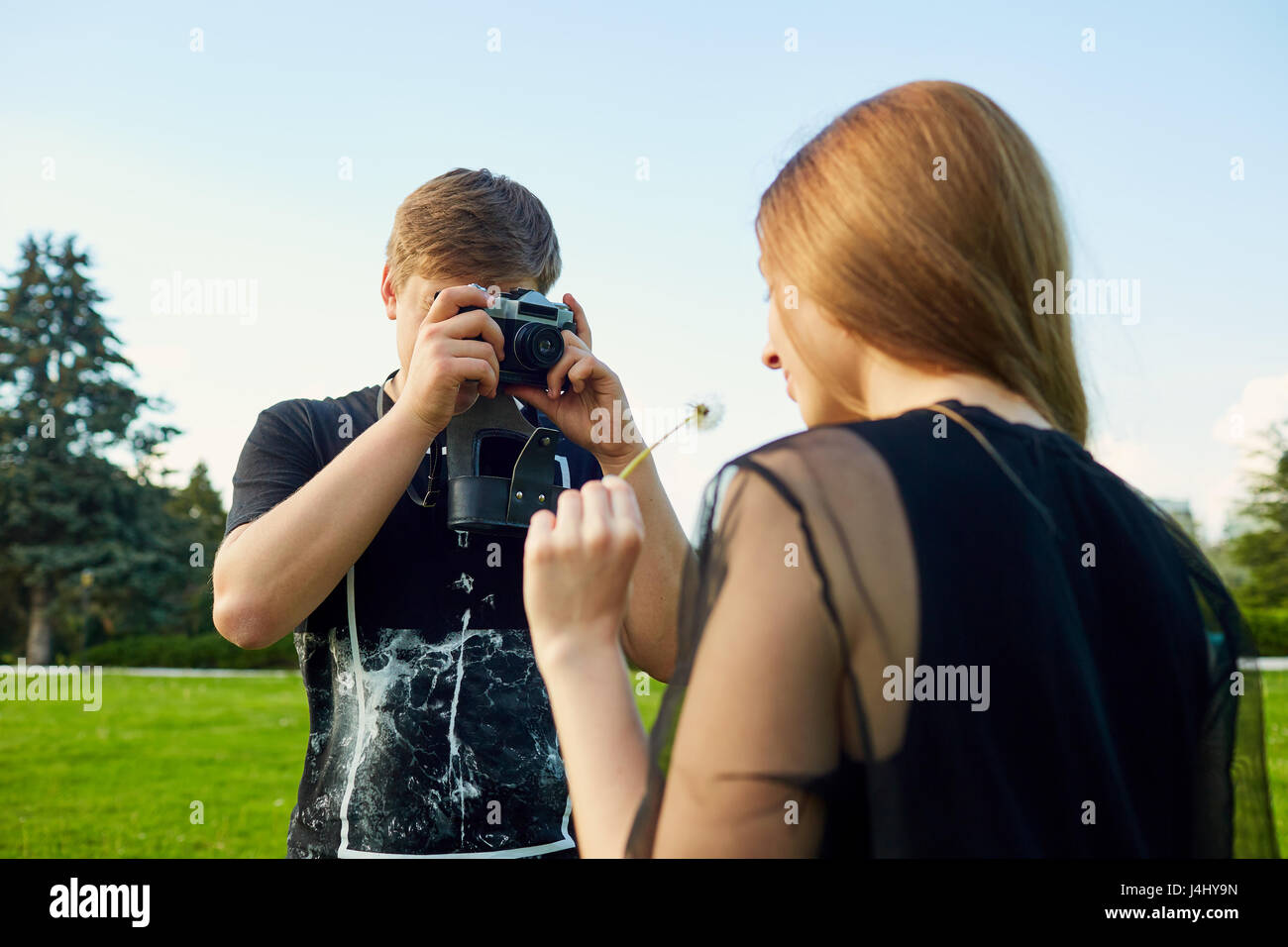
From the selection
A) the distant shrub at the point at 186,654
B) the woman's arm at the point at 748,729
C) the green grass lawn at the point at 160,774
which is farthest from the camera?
the distant shrub at the point at 186,654

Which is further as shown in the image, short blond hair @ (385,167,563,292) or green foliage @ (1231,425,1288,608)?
green foliage @ (1231,425,1288,608)

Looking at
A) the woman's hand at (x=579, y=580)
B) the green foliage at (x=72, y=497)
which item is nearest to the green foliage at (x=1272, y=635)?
the woman's hand at (x=579, y=580)

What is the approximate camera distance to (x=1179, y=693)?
1.06 m

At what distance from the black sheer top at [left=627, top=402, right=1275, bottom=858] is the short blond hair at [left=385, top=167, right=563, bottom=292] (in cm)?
126

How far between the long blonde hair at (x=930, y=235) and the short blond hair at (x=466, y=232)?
1083mm

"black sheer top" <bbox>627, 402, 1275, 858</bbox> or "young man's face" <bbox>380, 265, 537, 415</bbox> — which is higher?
"young man's face" <bbox>380, 265, 537, 415</bbox>

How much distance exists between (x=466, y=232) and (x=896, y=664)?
5.01ft

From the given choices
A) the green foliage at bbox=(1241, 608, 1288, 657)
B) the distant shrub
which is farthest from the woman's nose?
the green foliage at bbox=(1241, 608, 1288, 657)

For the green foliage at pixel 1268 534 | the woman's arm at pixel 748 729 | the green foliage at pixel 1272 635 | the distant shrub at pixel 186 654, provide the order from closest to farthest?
the woman's arm at pixel 748 729
the green foliage at pixel 1272 635
the distant shrub at pixel 186 654
the green foliage at pixel 1268 534

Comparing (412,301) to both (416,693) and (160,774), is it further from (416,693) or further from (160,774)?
(160,774)

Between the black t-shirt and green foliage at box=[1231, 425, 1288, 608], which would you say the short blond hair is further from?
green foliage at box=[1231, 425, 1288, 608]

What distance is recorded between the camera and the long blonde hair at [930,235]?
1059 mm

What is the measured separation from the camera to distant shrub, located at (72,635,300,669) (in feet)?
65.4

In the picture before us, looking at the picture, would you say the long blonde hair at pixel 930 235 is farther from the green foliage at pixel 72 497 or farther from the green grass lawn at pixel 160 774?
the green foliage at pixel 72 497
